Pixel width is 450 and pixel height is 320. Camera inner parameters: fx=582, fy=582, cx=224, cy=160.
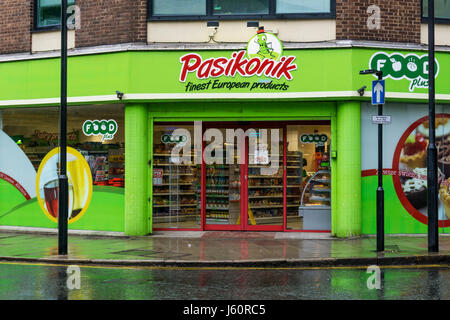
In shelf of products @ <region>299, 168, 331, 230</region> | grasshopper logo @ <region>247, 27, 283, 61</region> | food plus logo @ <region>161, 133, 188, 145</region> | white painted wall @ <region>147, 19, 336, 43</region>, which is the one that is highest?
white painted wall @ <region>147, 19, 336, 43</region>

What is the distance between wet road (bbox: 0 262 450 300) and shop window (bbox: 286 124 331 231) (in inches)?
183

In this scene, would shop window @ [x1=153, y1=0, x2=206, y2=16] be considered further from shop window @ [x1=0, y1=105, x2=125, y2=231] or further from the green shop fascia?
shop window @ [x1=0, y1=105, x2=125, y2=231]

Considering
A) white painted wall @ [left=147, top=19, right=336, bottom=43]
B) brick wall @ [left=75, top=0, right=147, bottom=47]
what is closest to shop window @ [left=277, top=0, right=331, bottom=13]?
white painted wall @ [left=147, top=19, right=336, bottom=43]

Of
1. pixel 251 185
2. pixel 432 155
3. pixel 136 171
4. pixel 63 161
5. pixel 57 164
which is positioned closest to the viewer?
pixel 432 155

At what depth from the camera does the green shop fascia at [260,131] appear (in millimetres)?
14445

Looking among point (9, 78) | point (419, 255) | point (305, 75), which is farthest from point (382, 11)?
point (9, 78)

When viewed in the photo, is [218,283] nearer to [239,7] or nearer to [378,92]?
[378,92]

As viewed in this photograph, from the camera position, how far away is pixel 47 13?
16219mm

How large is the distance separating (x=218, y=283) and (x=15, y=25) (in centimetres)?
1085

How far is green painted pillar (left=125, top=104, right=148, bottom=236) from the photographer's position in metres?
14.8

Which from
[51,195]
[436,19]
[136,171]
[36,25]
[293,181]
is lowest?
[51,195]

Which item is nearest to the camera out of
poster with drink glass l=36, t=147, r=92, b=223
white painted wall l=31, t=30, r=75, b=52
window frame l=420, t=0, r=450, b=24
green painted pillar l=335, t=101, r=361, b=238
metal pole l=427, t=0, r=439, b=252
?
metal pole l=427, t=0, r=439, b=252

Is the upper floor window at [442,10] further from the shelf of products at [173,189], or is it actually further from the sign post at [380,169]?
the shelf of products at [173,189]
